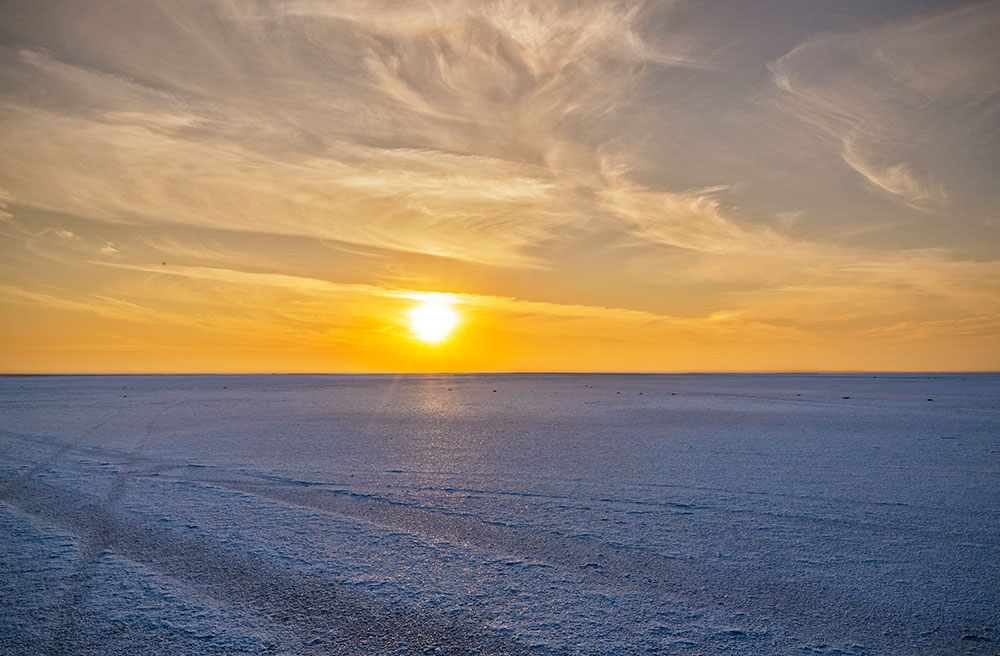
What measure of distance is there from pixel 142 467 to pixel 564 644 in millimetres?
8915

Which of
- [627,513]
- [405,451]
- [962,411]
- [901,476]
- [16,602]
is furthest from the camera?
[962,411]

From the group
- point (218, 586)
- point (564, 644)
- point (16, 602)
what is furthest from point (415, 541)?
point (16, 602)

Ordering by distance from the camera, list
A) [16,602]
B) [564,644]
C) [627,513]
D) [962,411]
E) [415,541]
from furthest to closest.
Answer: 1. [962,411]
2. [627,513]
3. [415,541]
4. [16,602]
5. [564,644]

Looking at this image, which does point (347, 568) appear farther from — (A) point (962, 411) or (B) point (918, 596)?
(A) point (962, 411)

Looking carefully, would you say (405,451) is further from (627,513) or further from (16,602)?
(16,602)

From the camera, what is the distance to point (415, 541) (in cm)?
589

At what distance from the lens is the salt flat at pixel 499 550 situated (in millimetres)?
3969

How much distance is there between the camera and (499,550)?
18.3ft

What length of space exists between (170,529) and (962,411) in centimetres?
2532

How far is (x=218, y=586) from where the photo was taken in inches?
186

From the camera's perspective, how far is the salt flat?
156 inches

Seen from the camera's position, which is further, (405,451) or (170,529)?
(405,451)

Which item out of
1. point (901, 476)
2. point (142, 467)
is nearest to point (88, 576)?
point (142, 467)

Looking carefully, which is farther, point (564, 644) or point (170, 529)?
point (170, 529)
